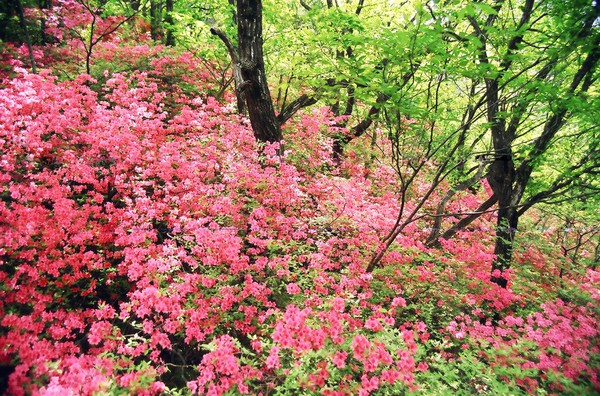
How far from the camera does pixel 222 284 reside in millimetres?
4383

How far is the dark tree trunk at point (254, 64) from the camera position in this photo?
17.1ft

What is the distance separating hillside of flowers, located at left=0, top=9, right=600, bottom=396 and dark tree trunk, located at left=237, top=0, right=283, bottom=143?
2.17 ft

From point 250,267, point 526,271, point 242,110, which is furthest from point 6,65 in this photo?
point 526,271

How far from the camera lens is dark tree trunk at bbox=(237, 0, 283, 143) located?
5203 millimetres

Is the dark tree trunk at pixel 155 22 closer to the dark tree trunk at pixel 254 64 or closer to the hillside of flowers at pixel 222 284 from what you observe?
the hillside of flowers at pixel 222 284

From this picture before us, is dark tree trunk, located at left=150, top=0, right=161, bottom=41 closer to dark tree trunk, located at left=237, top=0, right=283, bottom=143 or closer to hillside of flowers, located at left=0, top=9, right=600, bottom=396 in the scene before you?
hillside of flowers, located at left=0, top=9, right=600, bottom=396

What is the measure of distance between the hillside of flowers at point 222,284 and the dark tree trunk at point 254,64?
2.17 ft

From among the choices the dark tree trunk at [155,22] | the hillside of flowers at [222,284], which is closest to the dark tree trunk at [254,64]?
the hillside of flowers at [222,284]

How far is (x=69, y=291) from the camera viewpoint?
4.23m

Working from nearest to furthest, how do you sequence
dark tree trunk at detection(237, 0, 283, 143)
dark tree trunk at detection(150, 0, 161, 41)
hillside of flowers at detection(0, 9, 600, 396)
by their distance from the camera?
hillside of flowers at detection(0, 9, 600, 396)
dark tree trunk at detection(237, 0, 283, 143)
dark tree trunk at detection(150, 0, 161, 41)

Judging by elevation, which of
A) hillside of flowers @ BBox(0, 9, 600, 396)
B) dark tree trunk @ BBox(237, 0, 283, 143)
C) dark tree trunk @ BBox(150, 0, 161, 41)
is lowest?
hillside of flowers @ BBox(0, 9, 600, 396)

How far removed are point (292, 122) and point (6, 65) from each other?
720 centimetres

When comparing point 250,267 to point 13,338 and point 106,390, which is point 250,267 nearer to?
point 106,390

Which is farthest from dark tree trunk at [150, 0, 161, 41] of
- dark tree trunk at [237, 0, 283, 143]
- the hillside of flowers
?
dark tree trunk at [237, 0, 283, 143]
